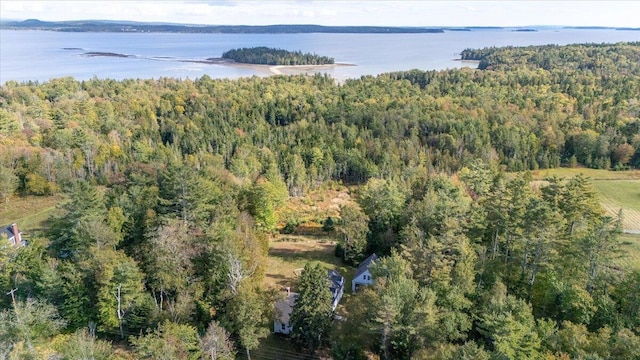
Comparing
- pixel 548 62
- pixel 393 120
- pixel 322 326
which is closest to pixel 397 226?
pixel 322 326

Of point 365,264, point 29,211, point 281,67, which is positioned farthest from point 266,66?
point 365,264

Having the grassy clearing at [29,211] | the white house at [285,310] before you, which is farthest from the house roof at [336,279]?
the grassy clearing at [29,211]

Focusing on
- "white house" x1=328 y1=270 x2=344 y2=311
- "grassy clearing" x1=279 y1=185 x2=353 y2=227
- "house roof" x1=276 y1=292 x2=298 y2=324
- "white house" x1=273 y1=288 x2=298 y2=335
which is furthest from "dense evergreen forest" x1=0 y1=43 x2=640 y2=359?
"white house" x1=328 y1=270 x2=344 y2=311

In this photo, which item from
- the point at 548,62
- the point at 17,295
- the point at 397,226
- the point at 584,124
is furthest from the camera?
the point at 548,62

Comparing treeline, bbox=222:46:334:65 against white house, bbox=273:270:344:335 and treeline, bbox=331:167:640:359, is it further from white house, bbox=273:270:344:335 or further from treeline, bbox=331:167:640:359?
white house, bbox=273:270:344:335

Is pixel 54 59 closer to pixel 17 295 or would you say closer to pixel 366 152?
pixel 366 152
